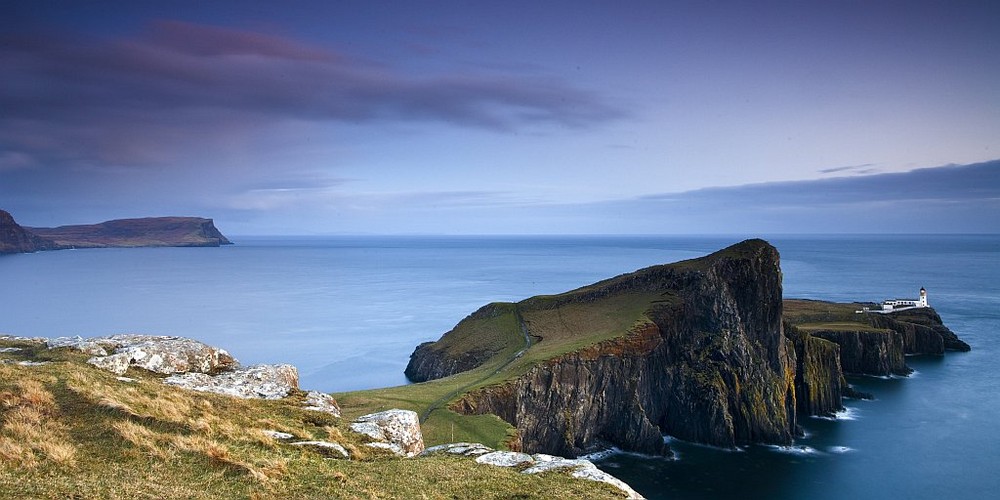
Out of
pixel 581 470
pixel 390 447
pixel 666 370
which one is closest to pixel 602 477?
pixel 581 470

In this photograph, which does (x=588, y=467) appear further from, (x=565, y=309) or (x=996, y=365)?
(x=996, y=365)

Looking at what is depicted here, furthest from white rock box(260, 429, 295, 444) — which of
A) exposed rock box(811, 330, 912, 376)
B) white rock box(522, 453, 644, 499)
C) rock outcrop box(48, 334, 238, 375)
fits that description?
exposed rock box(811, 330, 912, 376)

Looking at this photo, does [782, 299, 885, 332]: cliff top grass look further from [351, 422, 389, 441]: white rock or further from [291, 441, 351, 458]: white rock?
[291, 441, 351, 458]: white rock

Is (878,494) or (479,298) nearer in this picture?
(878,494)

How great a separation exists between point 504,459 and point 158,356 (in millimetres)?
20928

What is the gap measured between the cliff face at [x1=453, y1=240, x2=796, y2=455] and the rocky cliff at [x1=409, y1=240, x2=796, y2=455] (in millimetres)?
147

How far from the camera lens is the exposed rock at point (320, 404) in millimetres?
28445

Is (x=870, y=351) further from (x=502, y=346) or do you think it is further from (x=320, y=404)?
(x=320, y=404)

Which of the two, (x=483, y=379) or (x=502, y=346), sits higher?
(x=483, y=379)

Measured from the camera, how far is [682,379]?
78.4 metres

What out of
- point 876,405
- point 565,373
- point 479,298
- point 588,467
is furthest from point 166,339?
point 479,298

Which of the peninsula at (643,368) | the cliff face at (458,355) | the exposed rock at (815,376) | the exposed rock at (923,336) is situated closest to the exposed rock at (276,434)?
the peninsula at (643,368)

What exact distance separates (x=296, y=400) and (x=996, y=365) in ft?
463

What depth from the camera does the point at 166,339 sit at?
3372cm
